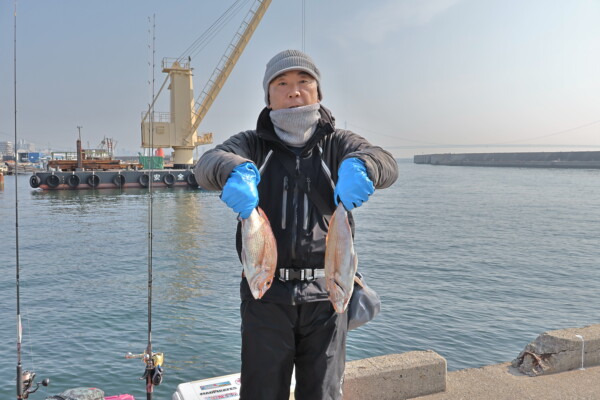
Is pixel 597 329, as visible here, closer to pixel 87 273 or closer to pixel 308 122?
pixel 308 122

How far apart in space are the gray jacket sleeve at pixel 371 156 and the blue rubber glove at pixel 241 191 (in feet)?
1.65

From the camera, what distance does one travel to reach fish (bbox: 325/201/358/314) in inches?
89.7

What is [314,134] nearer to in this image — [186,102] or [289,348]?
[289,348]

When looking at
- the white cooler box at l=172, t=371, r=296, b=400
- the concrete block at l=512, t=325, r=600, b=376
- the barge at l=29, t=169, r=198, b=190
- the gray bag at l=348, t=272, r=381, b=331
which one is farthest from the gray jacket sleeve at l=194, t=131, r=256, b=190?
the barge at l=29, t=169, r=198, b=190

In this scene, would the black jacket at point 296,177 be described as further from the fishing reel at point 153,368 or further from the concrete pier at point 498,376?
the fishing reel at point 153,368

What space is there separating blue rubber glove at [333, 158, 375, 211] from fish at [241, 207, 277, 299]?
0.40 m

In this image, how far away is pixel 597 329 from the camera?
459cm

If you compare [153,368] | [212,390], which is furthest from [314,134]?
[153,368]

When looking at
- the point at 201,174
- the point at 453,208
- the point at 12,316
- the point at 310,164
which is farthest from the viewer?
the point at 453,208

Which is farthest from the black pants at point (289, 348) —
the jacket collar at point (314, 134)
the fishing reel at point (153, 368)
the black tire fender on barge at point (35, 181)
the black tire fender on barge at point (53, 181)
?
the black tire fender on barge at point (35, 181)

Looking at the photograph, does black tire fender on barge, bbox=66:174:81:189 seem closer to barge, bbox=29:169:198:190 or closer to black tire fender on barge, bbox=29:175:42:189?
barge, bbox=29:169:198:190

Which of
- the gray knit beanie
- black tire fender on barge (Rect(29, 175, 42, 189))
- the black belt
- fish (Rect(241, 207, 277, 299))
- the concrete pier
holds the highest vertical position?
black tire fender on barge (Rect(29, 175, 42, 189))

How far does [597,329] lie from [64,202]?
35.5 m

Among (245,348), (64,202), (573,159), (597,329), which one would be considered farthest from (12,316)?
(573,159)
